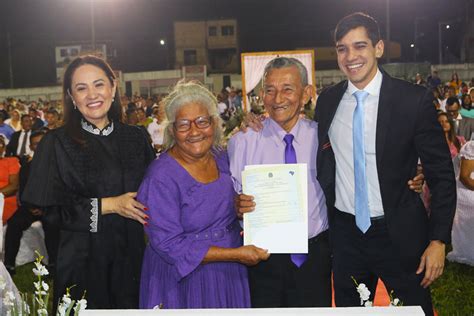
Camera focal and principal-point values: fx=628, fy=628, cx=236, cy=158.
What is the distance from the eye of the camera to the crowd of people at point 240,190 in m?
3.04

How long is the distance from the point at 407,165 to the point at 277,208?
730 mm

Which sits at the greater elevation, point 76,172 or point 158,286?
point 76,172

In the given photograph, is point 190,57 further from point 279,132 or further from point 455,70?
point 279,132

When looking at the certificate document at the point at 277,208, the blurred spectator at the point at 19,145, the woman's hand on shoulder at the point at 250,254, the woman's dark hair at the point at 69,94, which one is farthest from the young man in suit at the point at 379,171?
the blurred spectator at the point at 19,145

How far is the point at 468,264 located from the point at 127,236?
4939 mm

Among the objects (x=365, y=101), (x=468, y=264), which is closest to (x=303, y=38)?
(x=468, y=264)

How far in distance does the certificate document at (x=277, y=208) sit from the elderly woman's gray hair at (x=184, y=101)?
14.1 inches

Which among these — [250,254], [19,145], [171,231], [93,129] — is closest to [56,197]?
[93,129]

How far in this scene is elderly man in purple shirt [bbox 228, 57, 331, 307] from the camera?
3236mm

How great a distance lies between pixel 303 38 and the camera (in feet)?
177

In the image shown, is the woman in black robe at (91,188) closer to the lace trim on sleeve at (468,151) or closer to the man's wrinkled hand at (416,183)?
the man's wrinkled hand at (416,183)

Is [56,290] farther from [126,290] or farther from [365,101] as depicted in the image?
[365,101]

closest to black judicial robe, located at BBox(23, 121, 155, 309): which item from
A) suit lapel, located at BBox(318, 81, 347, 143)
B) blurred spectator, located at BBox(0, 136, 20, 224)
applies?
suit lapel, located at BBox(318, 81, 347, 143)

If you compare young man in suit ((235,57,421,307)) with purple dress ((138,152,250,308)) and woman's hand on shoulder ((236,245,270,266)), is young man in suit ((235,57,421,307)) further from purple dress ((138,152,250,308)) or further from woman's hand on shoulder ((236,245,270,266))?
woman's hand on shoulder ((236,245,270,266))
